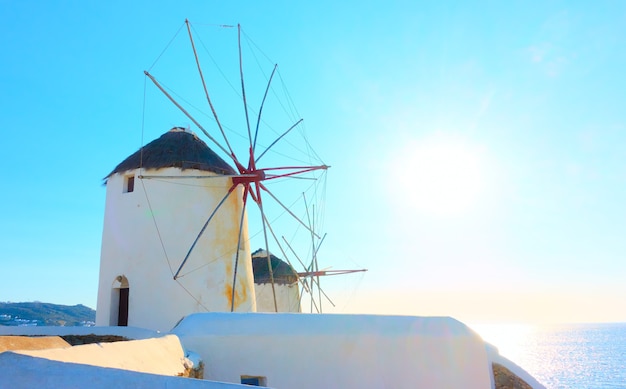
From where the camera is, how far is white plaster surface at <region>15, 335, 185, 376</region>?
3883mm

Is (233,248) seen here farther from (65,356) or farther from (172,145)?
(65,356)

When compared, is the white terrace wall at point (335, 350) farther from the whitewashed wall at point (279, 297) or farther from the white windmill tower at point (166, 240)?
the whitewashed wall at point (279, 297)

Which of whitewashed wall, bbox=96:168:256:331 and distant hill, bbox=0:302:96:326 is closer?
whitewashed wall, bbox=96:168:256:331

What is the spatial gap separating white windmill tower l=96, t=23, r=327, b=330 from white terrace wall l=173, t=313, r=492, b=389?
431cm

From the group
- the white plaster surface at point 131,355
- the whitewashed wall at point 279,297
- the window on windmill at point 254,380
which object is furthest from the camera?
the whitewashed wall at point 279,297

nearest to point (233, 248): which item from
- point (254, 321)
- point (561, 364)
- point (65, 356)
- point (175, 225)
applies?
point (175, 225)

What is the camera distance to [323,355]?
7.56 meters

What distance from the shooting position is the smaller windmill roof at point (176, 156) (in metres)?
12.8

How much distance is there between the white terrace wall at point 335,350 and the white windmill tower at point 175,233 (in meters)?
4.31

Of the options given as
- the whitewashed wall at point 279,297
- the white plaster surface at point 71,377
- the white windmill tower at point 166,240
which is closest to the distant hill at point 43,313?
the whitewashed wall at point 279,297

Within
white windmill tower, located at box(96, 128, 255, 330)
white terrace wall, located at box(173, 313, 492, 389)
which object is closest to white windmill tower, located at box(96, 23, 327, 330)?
white windmill tower, located at box(96, 128, 255, 330)

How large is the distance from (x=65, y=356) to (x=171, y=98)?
787 cm

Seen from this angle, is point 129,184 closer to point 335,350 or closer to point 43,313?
point 335,350

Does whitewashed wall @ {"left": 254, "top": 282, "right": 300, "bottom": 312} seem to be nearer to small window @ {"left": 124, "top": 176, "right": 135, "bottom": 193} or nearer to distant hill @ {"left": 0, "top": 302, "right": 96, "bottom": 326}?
small window @ {"left": 124, "top": 176, "right": 135, "bottom": 193}
